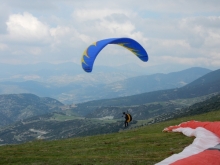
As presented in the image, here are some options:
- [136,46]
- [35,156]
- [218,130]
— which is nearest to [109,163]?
[35,156]

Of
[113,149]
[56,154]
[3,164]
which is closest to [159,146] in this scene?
[113,149]

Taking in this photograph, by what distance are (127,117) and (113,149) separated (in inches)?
702

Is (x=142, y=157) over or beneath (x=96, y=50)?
beneath

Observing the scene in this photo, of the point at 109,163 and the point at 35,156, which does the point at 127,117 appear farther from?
the point at 109,163

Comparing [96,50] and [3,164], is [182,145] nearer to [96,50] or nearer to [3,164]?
[3,164]

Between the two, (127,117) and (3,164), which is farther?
(127,117)

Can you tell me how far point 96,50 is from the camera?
1324 inches

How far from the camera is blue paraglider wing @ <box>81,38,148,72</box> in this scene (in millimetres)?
33500

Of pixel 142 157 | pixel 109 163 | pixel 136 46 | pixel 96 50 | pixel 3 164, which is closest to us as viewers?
pixel 109 163

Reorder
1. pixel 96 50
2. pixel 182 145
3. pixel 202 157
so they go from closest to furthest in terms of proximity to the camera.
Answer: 1. pixel 202 157
2. pixel 182 145
3. pixel 96 50

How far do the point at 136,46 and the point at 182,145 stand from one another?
63.1 feet

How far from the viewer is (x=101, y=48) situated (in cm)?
3356

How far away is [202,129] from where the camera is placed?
24.0m

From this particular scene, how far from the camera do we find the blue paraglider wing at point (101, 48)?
33500 mm
